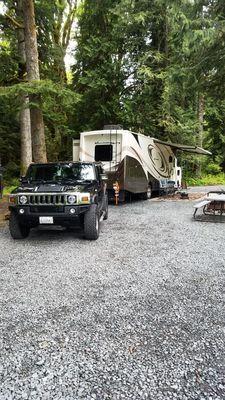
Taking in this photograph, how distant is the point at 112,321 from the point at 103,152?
9852 mm

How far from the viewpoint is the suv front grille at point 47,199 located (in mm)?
6770

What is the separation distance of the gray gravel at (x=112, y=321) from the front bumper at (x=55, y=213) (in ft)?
1.74

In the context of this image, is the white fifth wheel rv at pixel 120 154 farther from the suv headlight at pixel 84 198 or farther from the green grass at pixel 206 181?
the green grass at pixel 206 181

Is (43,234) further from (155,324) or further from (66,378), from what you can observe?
(66,378)

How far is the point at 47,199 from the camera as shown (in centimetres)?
682

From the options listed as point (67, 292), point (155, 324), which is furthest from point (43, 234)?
point (155, 324)

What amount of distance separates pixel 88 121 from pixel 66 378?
19543mm

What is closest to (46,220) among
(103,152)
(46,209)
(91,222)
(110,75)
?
(46,209)

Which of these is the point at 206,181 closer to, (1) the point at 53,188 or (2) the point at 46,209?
(1) the point at 53,188

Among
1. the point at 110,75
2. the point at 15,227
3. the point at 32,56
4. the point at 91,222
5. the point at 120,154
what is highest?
the point at 110,75

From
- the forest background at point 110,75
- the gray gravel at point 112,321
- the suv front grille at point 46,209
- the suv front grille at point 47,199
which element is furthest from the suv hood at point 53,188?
the forest background at point 110,75

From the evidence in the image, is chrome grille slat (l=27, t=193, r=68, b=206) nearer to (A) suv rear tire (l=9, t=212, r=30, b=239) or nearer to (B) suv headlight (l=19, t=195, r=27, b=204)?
(B) suv headlight (l=19, t=195, r=27, b=204)

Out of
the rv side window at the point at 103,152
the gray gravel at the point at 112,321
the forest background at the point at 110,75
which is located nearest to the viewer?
the gray gravel at the point at 112,321

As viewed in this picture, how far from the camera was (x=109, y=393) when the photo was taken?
2.42 meters
